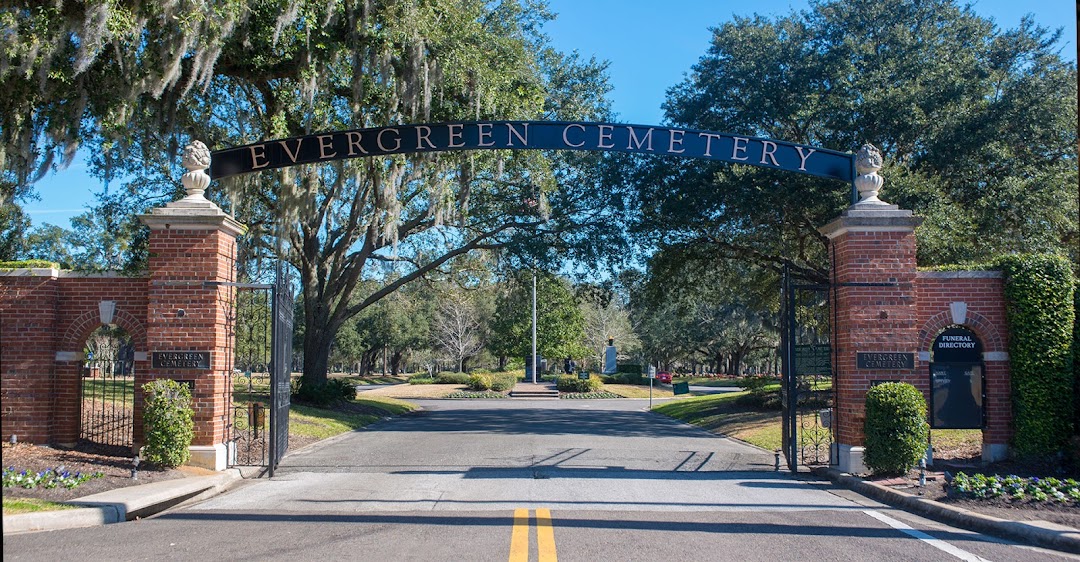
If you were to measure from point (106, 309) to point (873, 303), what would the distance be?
11284mm

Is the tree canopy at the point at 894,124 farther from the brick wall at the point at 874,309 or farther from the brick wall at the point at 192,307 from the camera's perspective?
the brick wall at the point at 192,307

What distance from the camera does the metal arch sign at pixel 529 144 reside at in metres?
12.7

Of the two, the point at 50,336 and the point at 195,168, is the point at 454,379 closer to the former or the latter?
the point at 50,336

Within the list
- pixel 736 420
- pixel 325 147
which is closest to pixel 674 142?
pixel 325 147

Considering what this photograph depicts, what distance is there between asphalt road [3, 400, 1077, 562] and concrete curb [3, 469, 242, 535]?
26 cm

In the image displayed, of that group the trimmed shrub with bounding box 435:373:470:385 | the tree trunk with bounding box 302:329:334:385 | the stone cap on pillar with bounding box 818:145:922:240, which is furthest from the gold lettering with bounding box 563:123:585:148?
the trimmed shrub with bounding box 435:373:470:385

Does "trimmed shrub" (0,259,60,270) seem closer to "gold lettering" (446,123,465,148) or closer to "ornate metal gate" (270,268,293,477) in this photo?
"ornate metal gate" (270,268,293,477)

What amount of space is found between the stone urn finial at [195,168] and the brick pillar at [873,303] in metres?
9.36

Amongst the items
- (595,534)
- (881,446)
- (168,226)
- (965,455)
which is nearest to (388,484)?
(595,534)

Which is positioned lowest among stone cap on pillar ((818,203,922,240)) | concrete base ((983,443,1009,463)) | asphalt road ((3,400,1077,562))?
asphalt road ((3,400,1077,562))

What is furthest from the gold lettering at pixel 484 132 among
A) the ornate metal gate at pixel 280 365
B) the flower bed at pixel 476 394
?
the flower bed at pixel 476 394

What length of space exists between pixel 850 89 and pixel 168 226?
49.7 feet

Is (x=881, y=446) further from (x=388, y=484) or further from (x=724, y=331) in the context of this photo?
(x=724, y=331)

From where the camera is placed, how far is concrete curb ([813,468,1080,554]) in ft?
23.2
